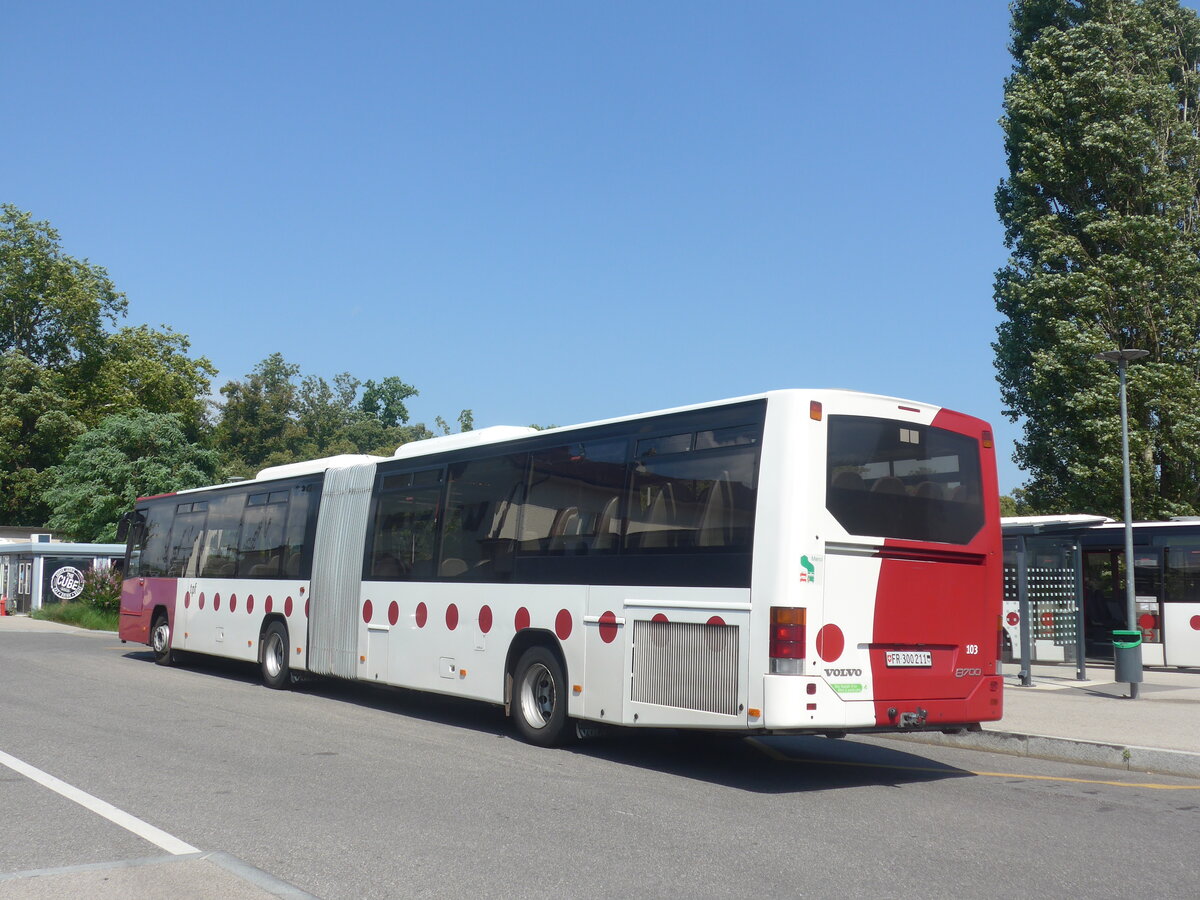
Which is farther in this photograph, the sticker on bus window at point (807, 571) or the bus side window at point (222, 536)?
the bus side window at point (222, 536)

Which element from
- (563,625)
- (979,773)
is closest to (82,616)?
(563,625)

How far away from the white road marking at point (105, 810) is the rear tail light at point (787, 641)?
174 inches

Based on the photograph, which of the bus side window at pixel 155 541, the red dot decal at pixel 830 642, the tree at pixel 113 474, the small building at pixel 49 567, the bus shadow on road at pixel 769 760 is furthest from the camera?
the tree at pixel 113 474

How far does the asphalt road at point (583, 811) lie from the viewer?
237 inches

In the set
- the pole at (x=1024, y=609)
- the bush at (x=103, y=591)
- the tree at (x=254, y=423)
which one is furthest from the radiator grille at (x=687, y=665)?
the tree at (x=254, y=423)

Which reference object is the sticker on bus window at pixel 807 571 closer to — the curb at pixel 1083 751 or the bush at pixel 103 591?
the curb at pixel 1083 751

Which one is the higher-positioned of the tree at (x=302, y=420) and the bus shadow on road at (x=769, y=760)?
the tree at (x=302, y=420)

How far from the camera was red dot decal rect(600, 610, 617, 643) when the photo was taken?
10414mm

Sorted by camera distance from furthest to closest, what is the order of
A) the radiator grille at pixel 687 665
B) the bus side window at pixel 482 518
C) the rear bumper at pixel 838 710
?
the bus side window at pixel 482 518
the radiator grille at pixel 687 665
the rear bumper at pixel 838 710

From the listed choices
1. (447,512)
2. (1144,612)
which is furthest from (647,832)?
(1144,612)

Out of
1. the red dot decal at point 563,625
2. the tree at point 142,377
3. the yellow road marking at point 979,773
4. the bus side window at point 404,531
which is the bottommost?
the yellow road marking at point 979,773

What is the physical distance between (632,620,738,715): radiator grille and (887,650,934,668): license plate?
132 cm

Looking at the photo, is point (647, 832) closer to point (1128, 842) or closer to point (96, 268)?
point (1128, 842)

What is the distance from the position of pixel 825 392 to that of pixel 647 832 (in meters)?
3.96
